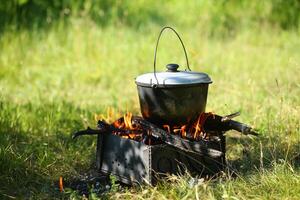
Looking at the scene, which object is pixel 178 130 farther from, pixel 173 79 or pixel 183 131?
pixel 173 79

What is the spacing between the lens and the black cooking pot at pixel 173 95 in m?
4.20

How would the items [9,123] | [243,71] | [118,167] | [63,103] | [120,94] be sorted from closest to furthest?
1. [118,167]
2. [9,123]
3. [63,103]
4. [120,94]
5. [243,71]

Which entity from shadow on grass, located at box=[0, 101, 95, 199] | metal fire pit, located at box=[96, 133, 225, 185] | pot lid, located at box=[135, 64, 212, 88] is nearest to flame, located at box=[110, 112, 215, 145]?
metal fire pit, located at box=[96, 133, 225, 185]

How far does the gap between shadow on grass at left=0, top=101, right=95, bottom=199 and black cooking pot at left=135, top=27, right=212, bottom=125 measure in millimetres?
1031

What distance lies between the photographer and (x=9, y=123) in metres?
5.71

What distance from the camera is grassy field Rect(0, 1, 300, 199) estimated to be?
170 inches

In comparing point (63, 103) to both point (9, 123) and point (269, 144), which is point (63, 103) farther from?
point (269, 144)

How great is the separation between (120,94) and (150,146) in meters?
3.45

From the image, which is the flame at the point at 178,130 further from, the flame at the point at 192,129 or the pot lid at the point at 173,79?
the pot lid at the point at 173,79

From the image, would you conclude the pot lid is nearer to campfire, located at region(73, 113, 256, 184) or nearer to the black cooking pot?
the black cooking pot

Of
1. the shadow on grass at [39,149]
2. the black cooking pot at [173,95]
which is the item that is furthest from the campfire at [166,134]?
the shadow on grass at [39,149]

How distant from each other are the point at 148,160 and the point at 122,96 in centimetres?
331

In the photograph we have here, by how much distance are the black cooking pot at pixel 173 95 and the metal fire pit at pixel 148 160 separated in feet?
0.92

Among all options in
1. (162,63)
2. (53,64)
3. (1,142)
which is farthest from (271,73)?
(1,142)
